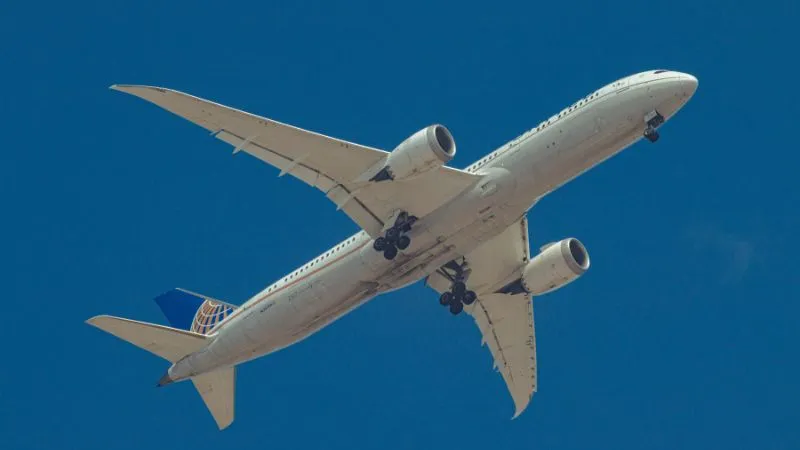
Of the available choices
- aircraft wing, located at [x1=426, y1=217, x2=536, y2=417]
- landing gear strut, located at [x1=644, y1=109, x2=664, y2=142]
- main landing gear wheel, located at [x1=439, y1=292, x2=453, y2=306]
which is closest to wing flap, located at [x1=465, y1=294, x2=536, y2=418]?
aircraft wing, located at [x1=426, y1=217, x2=536, y2=417]

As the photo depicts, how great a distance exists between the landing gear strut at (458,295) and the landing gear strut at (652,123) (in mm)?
10512

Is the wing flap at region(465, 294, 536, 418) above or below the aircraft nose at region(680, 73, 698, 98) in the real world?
below

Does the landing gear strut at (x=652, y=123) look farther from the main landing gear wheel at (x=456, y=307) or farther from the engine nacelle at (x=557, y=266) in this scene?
the main landing gear wheel at (x=456, y=307)

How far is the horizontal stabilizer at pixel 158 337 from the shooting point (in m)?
51.3

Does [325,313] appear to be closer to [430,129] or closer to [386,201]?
[386,201]

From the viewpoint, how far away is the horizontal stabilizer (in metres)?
51.3

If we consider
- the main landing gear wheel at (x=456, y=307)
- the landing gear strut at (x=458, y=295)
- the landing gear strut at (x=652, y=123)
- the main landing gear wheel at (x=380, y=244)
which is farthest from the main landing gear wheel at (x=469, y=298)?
the landing gear strut at (x=652, y=123)

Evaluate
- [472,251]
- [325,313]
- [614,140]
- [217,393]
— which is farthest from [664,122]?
[217,393]

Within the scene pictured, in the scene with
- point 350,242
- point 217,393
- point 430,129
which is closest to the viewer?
point 430,129

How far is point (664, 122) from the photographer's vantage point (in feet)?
155

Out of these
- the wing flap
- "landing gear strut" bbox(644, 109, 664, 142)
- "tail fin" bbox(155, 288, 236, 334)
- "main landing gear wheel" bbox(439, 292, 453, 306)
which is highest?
"tail fin" bbox(155, 288, 236, 334)

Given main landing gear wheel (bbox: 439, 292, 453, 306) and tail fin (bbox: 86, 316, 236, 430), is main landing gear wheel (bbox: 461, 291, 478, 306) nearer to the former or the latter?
main landing gear wheel (bbox: 439, 292, 453, 306)

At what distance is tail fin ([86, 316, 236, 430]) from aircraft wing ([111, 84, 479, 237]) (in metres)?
8.48

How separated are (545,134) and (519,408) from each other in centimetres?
1520
